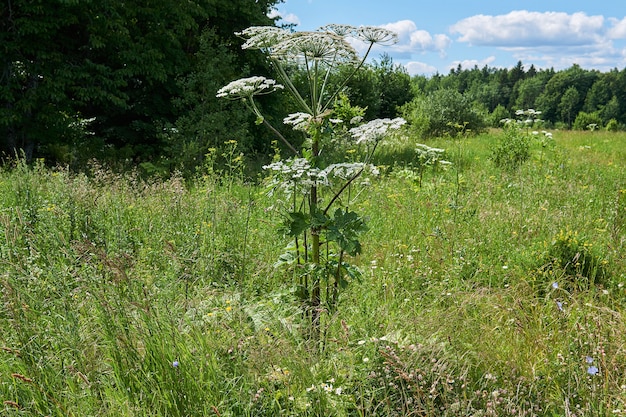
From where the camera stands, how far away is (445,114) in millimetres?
19344

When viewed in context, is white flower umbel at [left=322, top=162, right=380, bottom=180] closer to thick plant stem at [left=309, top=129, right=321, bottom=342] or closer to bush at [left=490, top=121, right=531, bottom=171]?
thick plant stem at [left=309, top=129, right=321, bottom=342]

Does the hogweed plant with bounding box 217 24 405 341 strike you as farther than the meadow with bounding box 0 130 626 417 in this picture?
Yes

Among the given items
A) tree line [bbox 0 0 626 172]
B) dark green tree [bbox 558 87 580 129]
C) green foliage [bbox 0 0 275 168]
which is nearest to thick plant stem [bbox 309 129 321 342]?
tree line [bbox 0 0 626 172]

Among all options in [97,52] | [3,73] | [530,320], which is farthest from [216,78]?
[530,320]

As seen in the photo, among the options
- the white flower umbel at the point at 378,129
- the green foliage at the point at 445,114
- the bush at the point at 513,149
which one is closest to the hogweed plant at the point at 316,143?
the white flower umbel at the point at 378,129

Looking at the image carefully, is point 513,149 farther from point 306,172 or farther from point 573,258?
point 306,172

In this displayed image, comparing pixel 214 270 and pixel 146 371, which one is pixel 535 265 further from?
pixel 146 371

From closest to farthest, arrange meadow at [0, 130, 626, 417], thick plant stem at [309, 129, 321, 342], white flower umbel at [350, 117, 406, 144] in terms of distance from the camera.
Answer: meadow at [0, 130, 626, 417]
white flower umbel at [350, 117, 406, 144]
thick plant stem at [309, 129, 321, 342]

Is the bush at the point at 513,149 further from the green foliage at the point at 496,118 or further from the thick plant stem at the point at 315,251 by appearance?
the thick plant stem at the point at 315,251

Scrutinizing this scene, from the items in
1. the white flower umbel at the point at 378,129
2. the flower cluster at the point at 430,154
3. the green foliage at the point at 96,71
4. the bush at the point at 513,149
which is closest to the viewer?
the white flower umbel at the point at 378,129

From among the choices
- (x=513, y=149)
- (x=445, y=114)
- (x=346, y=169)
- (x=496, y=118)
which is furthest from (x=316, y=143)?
(x=496, y=118)

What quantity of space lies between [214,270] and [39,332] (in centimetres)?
156

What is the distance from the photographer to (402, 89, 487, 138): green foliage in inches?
743

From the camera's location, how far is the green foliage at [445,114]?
61.9 ft
